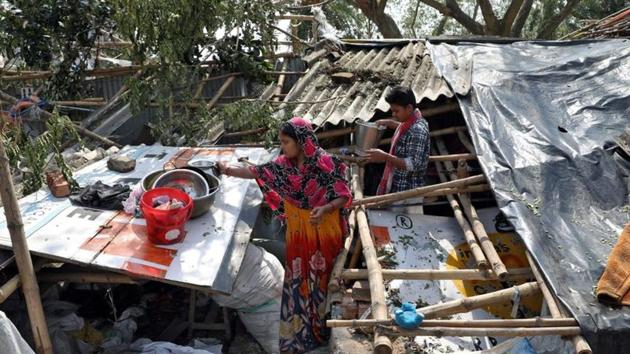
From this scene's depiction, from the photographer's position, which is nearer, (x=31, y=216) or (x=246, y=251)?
(x=31, y=216)

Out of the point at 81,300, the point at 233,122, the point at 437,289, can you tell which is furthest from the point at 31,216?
the point at 437,289

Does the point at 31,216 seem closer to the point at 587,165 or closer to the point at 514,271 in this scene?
the point at 514,271

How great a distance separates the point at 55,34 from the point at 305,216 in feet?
12.4

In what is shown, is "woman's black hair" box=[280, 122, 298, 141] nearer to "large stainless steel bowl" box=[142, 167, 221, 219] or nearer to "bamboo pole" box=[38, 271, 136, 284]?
"large stainless steel bowl" box=[142, 167, 221, 219]

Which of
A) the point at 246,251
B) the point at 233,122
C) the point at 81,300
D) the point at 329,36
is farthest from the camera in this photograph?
the point at 329,36

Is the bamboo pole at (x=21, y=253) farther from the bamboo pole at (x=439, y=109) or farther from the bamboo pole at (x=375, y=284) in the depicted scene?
the bamboo pole at (x=439, y=109)

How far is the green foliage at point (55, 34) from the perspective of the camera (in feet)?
17.7

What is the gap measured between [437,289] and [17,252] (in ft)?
8.75

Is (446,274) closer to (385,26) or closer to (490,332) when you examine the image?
(490,332)

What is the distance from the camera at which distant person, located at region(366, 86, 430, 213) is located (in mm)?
4137

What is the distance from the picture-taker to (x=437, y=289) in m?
3.64

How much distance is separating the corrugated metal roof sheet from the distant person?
1009mm

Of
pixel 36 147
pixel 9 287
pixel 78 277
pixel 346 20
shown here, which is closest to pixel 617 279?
pixel 78 277

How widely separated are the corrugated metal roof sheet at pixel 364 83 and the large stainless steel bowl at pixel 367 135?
18.3 inches
